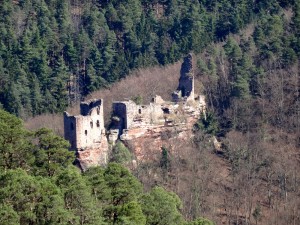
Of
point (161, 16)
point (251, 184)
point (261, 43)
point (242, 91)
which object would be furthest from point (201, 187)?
point (161, 16)

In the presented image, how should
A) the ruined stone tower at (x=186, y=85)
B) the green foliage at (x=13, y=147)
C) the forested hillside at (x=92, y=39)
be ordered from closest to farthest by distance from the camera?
the green foliage at (x=13, y=147), the ruined stone tower at (x=186, y=85), the forested hillside at (x=92, y=39)

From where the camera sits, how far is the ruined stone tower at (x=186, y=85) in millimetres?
60656

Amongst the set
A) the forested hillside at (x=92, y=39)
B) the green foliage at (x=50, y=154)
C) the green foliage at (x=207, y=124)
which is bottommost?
the green foliage at (x=50, y=154)

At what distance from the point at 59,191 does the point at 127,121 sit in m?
22.7

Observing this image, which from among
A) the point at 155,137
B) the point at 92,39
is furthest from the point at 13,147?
the point at 92,39

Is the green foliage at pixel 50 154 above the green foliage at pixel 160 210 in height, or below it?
above

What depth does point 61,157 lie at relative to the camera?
4006 cm

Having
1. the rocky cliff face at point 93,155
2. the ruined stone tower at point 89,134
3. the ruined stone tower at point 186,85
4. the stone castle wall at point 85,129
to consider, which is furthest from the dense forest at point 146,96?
the ruined stone tower at point 186,85

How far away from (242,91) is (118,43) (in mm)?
17413

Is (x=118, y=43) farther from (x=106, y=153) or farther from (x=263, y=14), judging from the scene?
(x=106, y=153)

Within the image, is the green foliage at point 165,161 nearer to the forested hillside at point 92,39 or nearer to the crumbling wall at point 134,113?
the crumbling wall at point 134,113

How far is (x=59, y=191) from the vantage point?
34.4 metres

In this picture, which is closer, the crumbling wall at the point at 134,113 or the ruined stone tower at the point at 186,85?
the crumbling wall at the point at 134,113

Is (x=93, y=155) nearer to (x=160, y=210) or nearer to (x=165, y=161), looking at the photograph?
(x=165, y=161)
